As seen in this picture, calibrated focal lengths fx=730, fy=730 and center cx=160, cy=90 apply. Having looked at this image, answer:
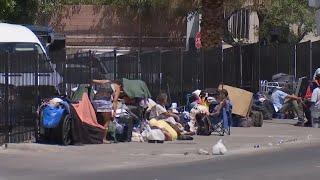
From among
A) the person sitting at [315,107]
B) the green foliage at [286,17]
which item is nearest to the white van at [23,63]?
the person sitting at [315,107]

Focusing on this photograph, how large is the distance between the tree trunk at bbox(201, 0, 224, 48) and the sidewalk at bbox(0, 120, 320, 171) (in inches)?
285

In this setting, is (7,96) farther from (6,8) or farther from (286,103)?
A: (6,8)

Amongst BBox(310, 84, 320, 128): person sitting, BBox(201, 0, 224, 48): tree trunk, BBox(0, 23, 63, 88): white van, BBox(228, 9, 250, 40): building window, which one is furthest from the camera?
BBox(228, 9, 250, 40): building window

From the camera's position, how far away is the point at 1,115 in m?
15.8

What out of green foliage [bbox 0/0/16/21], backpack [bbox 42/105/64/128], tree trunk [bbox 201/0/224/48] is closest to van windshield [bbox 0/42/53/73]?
backpack [bbox 42/105/64/128]

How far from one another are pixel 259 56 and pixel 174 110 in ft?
27.1

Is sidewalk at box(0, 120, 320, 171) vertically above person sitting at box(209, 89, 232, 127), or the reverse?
person sitting at box(209, 89, 232, 127)

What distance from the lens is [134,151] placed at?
50.0ft

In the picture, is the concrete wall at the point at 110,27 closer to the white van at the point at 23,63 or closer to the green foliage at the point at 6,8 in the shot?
the green foliage at the point at 6,8

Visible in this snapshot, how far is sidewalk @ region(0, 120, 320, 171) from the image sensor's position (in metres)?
13.5

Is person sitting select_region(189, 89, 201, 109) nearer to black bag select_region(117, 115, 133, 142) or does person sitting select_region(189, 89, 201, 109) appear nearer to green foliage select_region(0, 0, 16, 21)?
black bag select_region(117, 115, 133, 142)

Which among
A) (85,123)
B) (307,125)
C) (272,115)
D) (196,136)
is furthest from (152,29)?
(85,123)

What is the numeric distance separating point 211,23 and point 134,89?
784cm

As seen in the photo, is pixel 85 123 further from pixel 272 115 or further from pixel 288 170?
pixel 272 115
